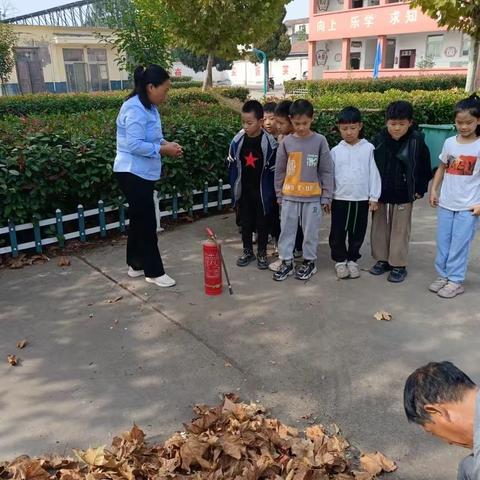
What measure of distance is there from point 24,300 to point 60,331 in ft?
2.11

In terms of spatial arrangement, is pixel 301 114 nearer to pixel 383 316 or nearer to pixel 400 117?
pixel 400 117

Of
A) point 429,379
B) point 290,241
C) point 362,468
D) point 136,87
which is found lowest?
point 362,468

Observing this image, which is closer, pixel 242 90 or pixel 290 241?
pixel 290 241

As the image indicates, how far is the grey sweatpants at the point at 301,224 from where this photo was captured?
434 cm

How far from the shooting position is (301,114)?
405 centimetres

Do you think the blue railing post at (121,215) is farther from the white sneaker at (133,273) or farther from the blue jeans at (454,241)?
the blue jeans at (454,241)

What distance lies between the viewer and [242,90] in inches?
744

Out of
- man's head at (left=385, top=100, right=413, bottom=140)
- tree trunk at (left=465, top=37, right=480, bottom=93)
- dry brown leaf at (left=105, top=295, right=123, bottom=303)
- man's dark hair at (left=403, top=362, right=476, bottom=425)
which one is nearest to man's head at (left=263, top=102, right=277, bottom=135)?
man's head at (left=385, top=100, right=413, bottom=140)

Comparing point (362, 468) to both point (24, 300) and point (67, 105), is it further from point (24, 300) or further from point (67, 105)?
point (67, 105)

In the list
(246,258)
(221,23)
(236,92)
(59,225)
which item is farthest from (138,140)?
(236,92)

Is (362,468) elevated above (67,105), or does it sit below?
below

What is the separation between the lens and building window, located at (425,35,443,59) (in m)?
30.8

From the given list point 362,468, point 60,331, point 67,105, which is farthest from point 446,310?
point 67,105

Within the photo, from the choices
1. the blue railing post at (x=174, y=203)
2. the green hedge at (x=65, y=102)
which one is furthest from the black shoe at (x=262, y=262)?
the green hedge at (x=65, y=102)
